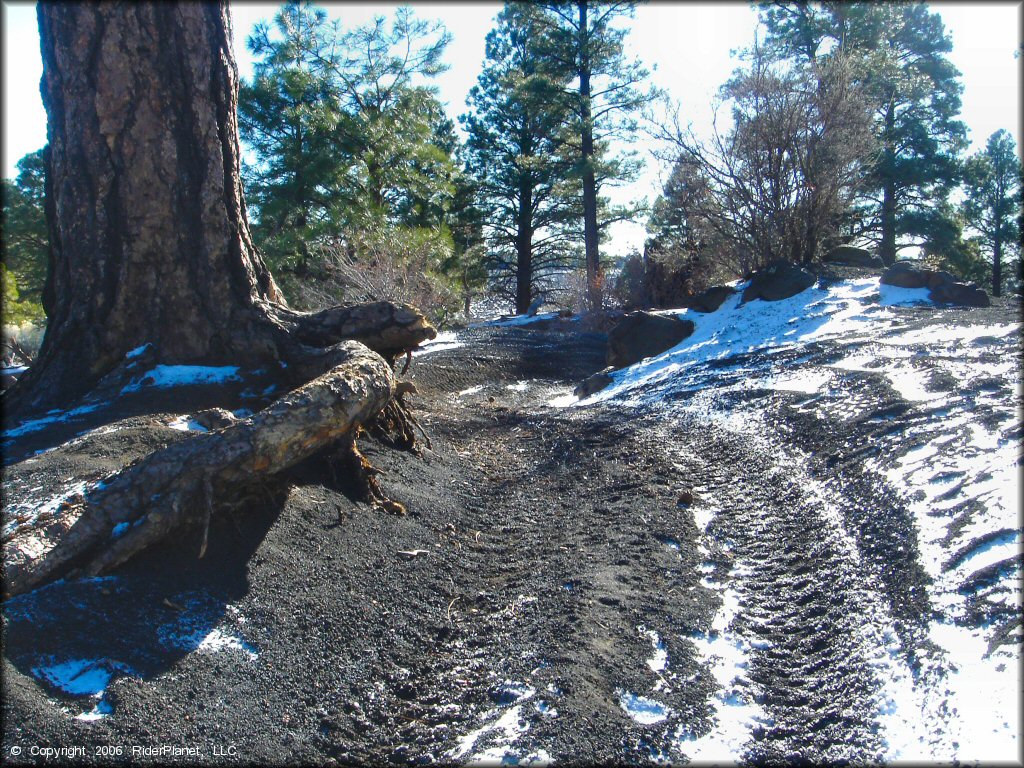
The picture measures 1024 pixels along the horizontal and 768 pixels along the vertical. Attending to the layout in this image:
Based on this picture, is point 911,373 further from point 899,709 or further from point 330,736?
point 330,736

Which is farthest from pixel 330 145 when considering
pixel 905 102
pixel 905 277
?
pixel 905 102

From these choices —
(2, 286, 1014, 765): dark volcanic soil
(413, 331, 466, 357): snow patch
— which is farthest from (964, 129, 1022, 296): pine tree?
(2, 286, 1014, 765): dark volcanic soil

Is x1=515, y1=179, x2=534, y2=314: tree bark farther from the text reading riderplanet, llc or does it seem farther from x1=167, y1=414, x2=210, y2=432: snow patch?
the text reading riderplanet, llc

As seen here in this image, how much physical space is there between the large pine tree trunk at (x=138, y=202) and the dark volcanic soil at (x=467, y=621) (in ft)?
2.46

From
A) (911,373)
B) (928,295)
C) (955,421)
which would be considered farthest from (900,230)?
(955,421)

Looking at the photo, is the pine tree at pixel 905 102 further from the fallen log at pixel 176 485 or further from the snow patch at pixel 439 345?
the fallen log at pixel 176 485

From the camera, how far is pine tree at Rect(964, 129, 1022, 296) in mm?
22938

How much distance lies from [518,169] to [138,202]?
2083 centimetres

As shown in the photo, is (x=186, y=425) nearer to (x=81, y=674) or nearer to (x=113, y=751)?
(x=81, y=674)

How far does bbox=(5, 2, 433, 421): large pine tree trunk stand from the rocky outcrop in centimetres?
826

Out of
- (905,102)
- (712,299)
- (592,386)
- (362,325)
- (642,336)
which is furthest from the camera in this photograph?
(905,102)

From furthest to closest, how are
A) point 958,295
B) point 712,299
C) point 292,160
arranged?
point 292,160 < point 712,299 < point 958,295

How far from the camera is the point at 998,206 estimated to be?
77.6 ft

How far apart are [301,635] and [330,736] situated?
0.53 metres
